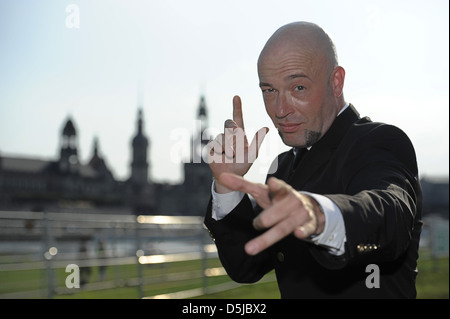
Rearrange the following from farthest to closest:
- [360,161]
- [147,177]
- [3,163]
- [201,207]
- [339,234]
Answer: [201,207], [147,177], [3,163], [360,161], [339,234]

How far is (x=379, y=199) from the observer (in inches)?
64.8

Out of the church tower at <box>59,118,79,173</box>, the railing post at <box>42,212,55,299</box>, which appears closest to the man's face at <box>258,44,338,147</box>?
the railing post at <box>42,212,55,299</box>

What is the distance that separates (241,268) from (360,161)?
72cm

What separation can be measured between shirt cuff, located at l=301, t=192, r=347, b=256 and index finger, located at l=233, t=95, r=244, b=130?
0.87 metres

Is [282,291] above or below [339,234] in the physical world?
below

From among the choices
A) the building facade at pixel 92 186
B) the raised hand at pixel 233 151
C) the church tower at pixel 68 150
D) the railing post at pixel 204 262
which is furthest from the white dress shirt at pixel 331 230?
the church tower at pixel 68 150

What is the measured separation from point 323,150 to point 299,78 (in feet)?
1.00

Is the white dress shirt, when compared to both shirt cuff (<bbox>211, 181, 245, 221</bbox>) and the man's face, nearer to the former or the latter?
the man's face

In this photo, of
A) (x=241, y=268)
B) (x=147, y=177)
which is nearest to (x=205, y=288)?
(x=241, y=268)

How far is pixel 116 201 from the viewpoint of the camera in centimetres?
11581

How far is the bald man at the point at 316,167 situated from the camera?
192 cm

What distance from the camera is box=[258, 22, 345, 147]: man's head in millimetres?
2139
